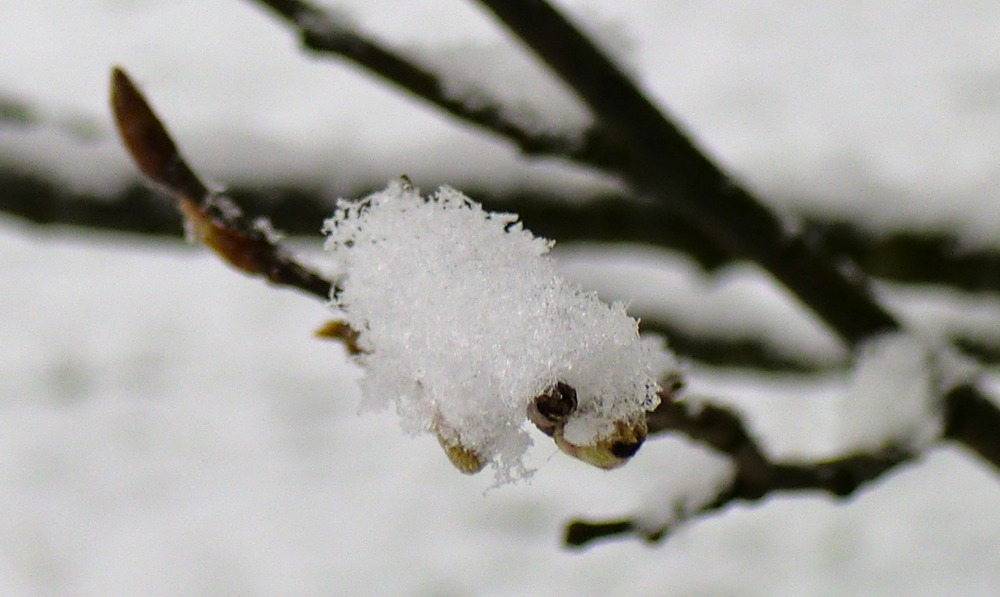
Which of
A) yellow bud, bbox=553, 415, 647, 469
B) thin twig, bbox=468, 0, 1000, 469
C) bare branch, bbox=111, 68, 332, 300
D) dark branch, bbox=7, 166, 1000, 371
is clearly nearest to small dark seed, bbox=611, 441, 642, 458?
yellow bud, bbox=553, 415, 647, 469

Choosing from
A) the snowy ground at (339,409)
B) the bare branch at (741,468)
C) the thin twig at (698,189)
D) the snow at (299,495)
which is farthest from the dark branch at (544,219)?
the snow at (299,495)

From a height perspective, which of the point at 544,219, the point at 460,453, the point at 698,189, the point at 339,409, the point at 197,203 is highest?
the point at 339,409

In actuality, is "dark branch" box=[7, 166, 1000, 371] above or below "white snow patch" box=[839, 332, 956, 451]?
above

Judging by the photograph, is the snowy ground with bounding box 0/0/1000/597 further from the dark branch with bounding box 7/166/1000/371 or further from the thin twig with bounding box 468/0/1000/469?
the thin twig with bounding box 468/0/1000/469

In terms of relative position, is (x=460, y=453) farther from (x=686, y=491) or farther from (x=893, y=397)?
(x=893, y=397)

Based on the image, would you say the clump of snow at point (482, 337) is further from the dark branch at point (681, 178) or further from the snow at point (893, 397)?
the snow at point (893, 397)

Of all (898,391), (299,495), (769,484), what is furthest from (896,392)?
(299,495)
